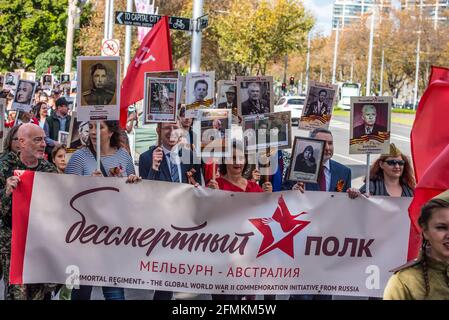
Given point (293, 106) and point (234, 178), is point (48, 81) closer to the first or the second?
point (234, 178)

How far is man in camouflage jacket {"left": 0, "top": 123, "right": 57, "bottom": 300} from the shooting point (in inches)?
249

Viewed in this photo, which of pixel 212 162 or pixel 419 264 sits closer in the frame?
pixel 419 264

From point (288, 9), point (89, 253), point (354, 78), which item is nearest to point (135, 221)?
point (89, 253)

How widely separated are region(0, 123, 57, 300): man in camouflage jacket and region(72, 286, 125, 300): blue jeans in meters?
0.20

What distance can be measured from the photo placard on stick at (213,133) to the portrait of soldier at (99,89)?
960 millimetres

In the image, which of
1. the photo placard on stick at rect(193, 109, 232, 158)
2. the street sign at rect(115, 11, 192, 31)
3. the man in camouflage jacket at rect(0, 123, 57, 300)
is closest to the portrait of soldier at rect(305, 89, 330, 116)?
the photo placard on stick at rect(193, 109, 232, 158)

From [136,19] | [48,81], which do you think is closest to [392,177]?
[136,19]

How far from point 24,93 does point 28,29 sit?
5746 cm

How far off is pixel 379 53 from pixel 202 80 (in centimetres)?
8305

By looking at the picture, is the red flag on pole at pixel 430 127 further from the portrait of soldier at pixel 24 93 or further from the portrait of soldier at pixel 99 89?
the portrait of soldier at pixel 24 93

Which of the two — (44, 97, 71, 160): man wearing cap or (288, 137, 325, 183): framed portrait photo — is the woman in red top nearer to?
(288, 137, 325, 183): framed portrait photo

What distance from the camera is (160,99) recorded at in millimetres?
7914

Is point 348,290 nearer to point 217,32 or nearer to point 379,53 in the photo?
point 217,32

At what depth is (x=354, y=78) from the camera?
116m
